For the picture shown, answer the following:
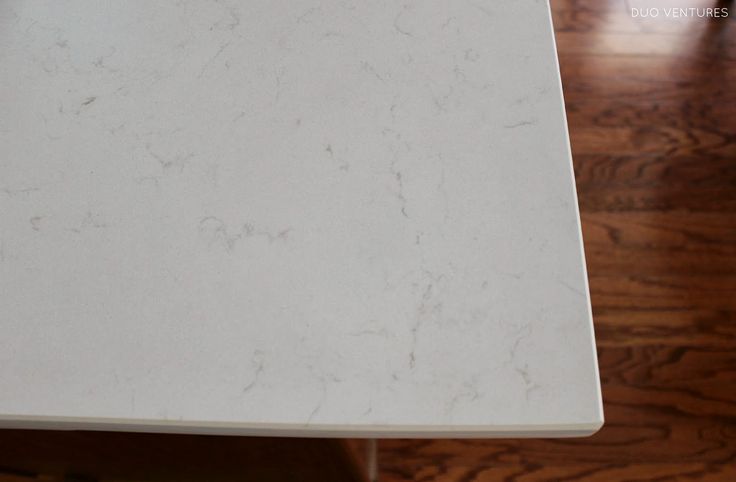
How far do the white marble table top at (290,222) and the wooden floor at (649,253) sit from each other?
760mm

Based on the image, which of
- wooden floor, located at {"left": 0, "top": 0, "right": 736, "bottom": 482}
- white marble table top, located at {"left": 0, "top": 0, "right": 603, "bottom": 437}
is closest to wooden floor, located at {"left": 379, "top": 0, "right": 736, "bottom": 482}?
wooden floor, located at {"left": 0, "top": 0, "right": 736, "bottom": 482}

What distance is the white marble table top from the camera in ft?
1.99

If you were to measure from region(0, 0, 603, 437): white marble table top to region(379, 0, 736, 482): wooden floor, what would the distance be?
76 centimetres

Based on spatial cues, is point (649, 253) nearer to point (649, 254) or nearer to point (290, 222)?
point (649, 254)

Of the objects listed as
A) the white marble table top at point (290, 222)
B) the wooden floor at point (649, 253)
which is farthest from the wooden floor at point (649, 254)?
the white marble table top at point (290, 222)

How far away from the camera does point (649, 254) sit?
1.53m

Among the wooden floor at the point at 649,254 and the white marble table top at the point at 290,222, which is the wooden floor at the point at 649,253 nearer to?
the wooden floor at the point at 649,254

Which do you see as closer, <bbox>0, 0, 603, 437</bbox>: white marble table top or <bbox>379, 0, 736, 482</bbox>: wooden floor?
<bbox>0, 0, 603, 437</bbox>: white marble table top

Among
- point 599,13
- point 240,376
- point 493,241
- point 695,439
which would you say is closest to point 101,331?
point 240,376

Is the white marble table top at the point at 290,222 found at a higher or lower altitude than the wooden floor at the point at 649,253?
higher

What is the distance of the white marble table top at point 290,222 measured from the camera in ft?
1.99

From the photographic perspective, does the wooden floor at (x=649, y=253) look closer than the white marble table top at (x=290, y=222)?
No

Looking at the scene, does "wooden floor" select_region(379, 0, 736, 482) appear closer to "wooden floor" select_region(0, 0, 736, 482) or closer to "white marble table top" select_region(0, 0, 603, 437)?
"wooden floor" select_region(0, 0, 736, 482)

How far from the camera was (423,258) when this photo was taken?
2.18ft
